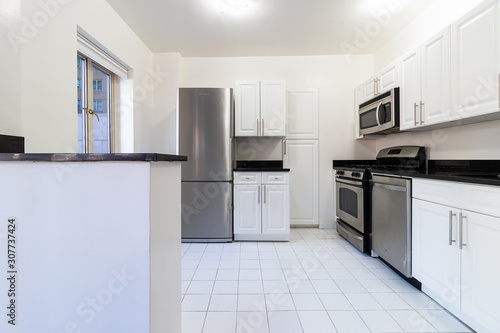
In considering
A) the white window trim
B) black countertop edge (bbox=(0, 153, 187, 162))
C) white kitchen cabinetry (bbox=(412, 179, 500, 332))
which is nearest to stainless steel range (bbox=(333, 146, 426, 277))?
white kitchen cabinetry (bbox=(412, 179, 500, 332))

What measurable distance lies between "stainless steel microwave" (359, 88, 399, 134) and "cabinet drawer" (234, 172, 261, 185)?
1488 mm

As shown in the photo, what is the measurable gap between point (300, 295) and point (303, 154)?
2104mm

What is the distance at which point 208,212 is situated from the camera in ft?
9.59

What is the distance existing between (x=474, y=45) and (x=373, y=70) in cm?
196

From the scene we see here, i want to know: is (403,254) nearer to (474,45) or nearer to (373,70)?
(474,45)

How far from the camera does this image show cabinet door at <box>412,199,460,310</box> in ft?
4.69

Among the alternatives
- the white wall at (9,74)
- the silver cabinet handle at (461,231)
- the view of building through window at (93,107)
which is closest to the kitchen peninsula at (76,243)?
the white wall at (9,74)

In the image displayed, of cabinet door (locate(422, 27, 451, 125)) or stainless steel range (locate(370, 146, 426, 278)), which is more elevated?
cabinet door (locate(422, 27, 451, 125))

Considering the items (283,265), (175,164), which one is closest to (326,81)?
(283,265)

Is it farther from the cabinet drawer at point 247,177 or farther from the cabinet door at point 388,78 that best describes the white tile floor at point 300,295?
the cabinet door at point 388,78

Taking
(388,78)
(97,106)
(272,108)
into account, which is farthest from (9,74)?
(388,78)

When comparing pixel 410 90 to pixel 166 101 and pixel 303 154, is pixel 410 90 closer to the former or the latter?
pixel 303 154

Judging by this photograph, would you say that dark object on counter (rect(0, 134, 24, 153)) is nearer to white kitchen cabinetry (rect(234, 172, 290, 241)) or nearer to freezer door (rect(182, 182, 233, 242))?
freezer door (rect(182, 182, 233, 242))

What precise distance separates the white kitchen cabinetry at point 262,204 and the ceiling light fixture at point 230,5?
176 cm
